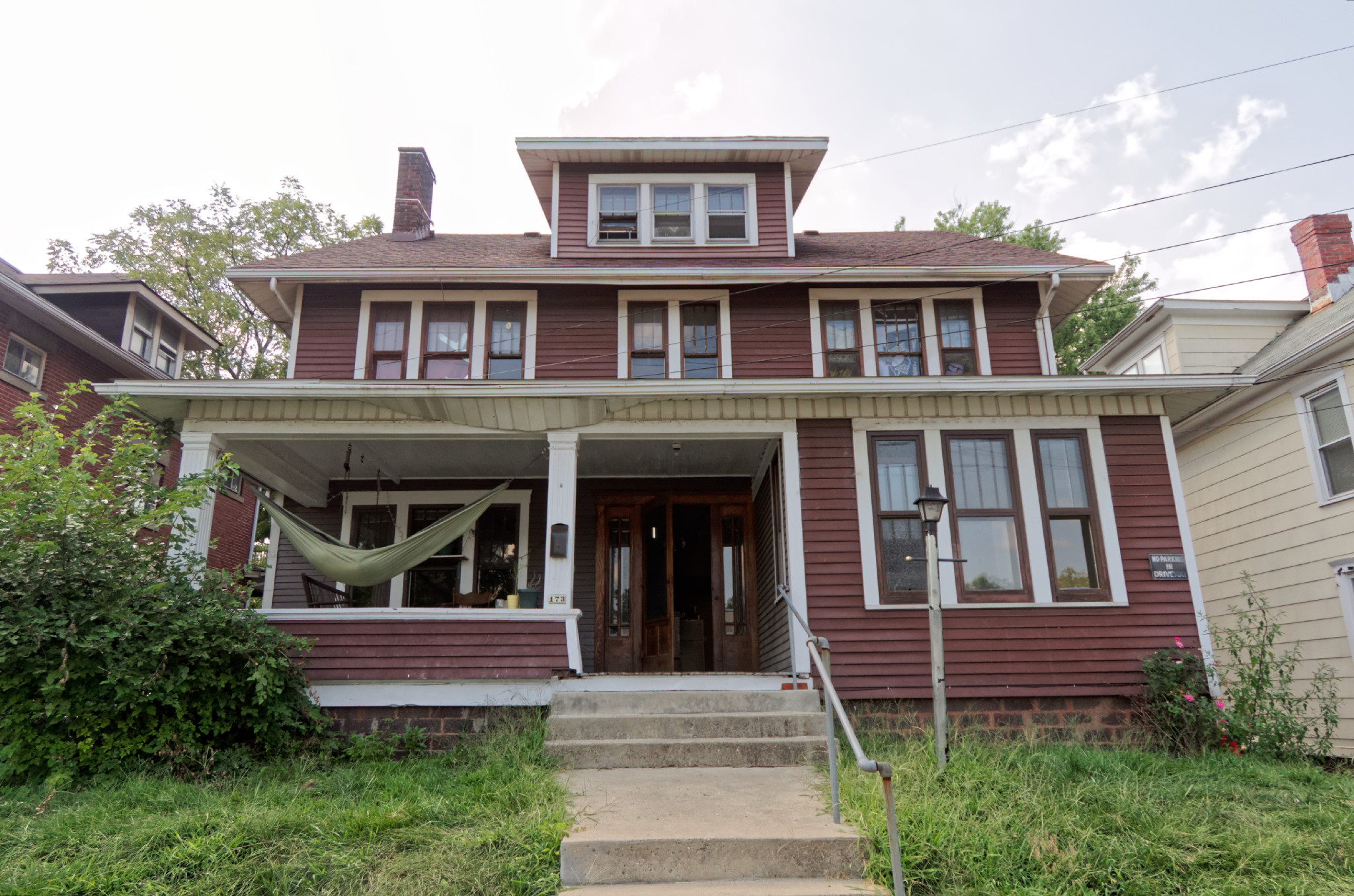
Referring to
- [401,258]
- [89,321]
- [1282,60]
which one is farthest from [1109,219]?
[89,321]

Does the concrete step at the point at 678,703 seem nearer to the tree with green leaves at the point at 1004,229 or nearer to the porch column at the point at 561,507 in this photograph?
the porch column at the point at 561,507

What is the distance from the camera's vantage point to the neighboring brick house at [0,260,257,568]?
1132 centimetres

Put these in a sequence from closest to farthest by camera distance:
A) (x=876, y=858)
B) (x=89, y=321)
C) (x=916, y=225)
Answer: (x=876, y=858), (x=89, y=321), (x=916, y=225)

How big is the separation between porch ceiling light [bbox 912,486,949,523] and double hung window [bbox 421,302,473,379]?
5650mm

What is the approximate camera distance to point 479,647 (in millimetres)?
7406

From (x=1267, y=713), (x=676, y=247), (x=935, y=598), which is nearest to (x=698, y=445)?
(x=676, y=247)

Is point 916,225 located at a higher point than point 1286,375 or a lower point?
higher

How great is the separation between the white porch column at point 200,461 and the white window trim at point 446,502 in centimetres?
244

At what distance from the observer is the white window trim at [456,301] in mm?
9891

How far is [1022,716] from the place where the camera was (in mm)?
7555

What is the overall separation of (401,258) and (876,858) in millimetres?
8814

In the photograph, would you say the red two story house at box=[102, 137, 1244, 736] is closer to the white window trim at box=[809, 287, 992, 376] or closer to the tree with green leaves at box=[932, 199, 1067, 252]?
the white window trim at box=[809, 287, 992, 376]

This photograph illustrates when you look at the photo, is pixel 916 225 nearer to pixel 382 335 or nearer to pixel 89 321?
pixel 382 335

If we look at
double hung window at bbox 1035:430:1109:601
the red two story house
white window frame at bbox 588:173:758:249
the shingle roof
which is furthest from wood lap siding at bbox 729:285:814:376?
double hung window at bbox 1035:430:1109:601
